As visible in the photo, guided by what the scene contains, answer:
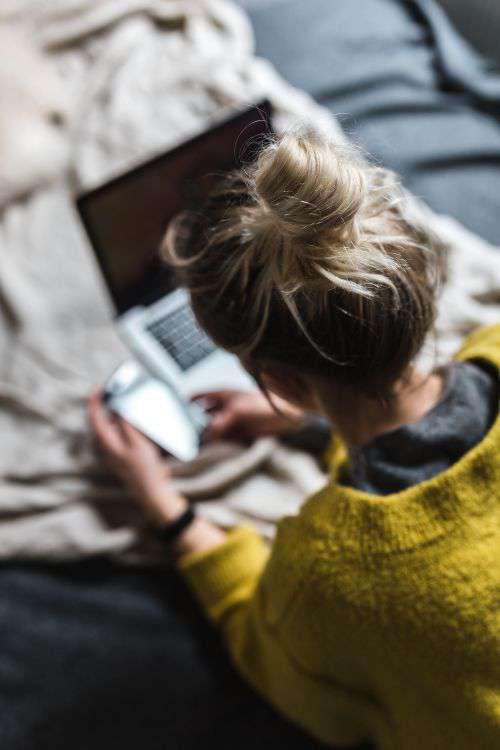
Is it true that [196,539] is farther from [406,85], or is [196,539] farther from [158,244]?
[406,85]

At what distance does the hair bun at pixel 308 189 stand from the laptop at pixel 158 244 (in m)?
0.26

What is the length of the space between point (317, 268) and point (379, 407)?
0.17 metres

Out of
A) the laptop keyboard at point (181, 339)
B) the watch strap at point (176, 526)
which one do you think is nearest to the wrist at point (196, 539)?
the watch strap at point (176, 526)

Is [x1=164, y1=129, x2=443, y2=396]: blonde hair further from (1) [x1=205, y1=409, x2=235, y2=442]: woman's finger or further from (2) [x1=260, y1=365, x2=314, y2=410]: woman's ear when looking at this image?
(1) [x1=205, y1=409, x2=235, y2=442]: woman's finger

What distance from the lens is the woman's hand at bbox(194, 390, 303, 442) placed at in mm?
861

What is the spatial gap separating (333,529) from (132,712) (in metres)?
0.38

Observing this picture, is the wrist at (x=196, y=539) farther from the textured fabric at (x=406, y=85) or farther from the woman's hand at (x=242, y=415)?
the textured fabric at (x=406, y=85)

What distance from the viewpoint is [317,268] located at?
1.51ft

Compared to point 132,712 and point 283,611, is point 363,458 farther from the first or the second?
point 132,712

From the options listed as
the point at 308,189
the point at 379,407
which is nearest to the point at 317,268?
the point at 308,189

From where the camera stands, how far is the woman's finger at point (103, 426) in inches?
33.5

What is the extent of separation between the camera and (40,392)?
0.94m

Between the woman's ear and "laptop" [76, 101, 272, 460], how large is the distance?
0.24 metres

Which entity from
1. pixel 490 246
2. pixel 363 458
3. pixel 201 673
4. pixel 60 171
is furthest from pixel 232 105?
pixel 201 673
